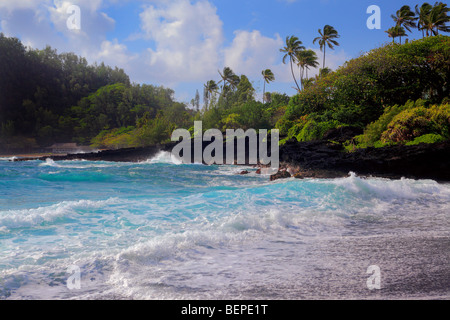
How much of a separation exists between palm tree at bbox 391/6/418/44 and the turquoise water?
4045 centimetres

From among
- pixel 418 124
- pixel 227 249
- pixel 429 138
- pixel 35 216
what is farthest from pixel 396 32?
pixel 35 216

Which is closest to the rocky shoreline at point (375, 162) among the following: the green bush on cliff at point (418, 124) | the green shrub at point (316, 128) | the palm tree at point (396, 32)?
the green bush on cliff at point (418, 124)

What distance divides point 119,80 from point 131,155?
66051 millimetres

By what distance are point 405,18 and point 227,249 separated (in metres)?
46.8

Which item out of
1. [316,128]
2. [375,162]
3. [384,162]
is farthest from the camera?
[316,128]

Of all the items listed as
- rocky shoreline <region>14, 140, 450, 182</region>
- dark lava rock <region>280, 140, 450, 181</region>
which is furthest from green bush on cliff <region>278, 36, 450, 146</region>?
dark lava rock <region>280, 140, 450, 181</region>

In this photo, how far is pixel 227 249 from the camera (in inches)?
197

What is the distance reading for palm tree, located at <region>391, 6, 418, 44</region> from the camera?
4034cm

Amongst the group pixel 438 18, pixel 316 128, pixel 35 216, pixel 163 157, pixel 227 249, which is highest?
Result: pixel 438 18

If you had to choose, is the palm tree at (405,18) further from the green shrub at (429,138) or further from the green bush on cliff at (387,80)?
→ the green shrub at (429,138)

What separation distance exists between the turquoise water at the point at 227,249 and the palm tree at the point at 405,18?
4045 centimetres

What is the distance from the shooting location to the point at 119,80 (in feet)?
315

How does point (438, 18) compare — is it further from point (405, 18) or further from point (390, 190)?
point (390, 190)
